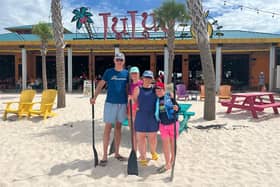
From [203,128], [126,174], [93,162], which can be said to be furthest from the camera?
[203,128]

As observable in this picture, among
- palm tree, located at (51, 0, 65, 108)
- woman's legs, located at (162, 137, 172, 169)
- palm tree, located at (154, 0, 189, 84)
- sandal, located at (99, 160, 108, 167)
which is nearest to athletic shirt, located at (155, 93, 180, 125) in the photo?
woman's legs, located at (162, 137, 172, 169)

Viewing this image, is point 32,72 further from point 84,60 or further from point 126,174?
point 126,174

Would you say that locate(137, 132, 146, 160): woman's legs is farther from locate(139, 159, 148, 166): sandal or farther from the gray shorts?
the gray shorts

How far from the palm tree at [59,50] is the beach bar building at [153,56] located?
754 cm

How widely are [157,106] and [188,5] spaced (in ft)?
14.7

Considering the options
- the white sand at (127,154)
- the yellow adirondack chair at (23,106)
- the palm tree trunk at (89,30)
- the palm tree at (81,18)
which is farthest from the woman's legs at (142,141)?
the palm tree at (81,18)

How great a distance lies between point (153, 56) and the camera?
71.3 ft

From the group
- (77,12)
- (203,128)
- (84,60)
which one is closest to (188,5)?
(203,128)

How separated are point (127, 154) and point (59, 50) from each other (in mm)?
6317

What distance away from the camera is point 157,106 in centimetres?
394

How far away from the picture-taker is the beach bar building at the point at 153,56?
17.7m

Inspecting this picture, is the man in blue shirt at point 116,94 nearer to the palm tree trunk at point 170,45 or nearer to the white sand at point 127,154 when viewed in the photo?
the white sand at point 127,154

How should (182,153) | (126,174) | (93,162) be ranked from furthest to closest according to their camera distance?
(182,153), (93,162), (126,174)

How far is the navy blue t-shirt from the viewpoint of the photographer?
13.3ft
